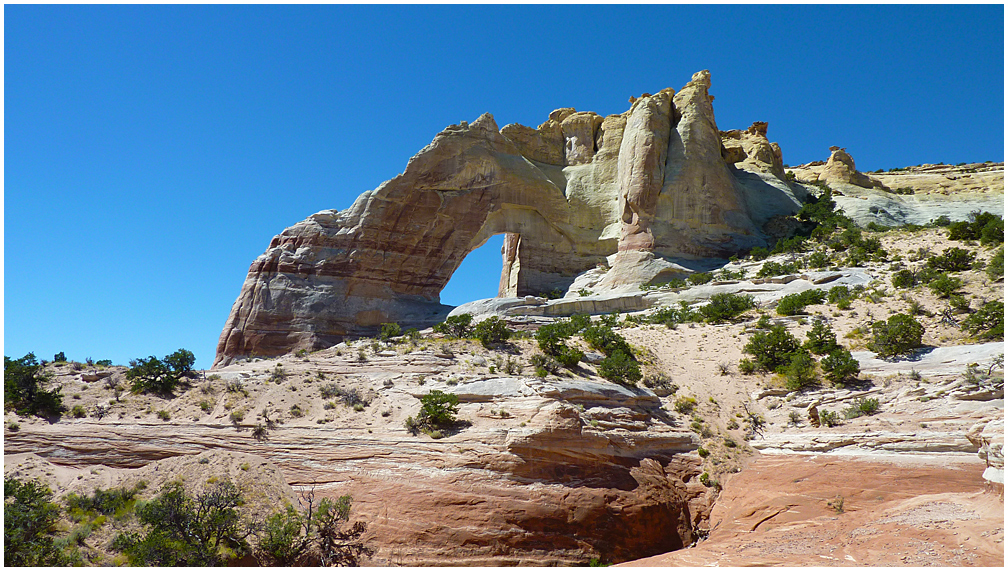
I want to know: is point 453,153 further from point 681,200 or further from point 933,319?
point 933,319

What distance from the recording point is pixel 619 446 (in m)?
20.6

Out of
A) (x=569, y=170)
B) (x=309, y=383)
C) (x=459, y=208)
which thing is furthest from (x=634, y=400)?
(x=569, y=170)

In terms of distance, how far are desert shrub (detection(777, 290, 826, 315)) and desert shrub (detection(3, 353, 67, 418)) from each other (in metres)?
30.8

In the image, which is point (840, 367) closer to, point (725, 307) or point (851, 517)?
point (851, 517)

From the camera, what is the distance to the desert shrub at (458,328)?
3316 centimetres

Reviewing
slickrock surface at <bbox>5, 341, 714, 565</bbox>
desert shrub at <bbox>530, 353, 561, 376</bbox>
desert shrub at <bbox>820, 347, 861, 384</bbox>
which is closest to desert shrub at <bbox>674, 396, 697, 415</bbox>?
slickrock surface at <bbox>5, 341, 714, 565</bbox>

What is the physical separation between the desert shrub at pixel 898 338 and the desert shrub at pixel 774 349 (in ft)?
9.86

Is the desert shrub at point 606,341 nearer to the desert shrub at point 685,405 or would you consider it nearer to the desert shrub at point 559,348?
the desert shrub at point 559,348

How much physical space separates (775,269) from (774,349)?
574 inches

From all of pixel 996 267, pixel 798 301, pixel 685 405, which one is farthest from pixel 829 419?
pixel 996 267

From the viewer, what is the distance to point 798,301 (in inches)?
1315

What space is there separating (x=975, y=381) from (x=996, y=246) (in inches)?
782

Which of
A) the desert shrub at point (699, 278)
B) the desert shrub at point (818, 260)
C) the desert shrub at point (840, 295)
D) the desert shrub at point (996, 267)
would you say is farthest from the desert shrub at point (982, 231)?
the desert shrub at point (699, 278)

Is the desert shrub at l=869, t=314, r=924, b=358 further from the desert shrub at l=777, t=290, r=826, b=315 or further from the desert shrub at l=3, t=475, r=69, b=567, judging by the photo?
the desert shrub at l=3, t=475, r=69, b=567
